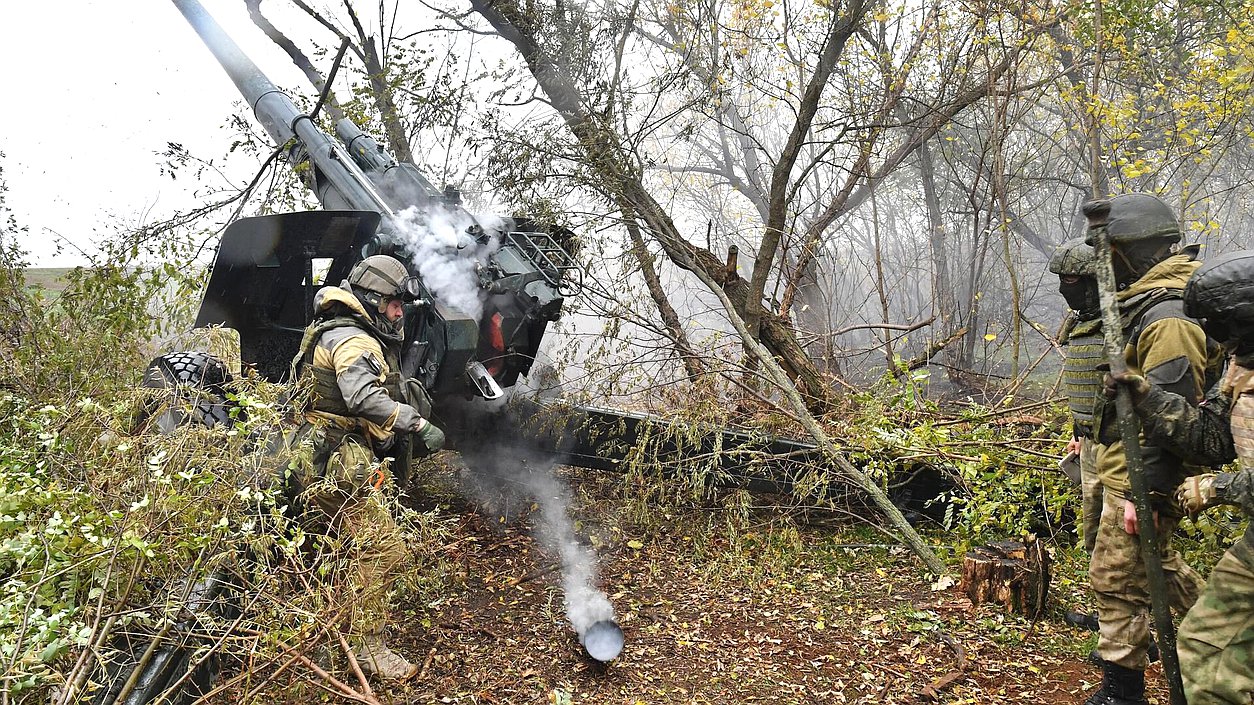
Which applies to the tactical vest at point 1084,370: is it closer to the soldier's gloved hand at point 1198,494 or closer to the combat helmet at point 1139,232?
the combat helmet at point 1139,232

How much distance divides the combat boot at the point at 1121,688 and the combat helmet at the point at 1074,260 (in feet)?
5.47

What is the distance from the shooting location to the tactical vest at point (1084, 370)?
11.5 ft

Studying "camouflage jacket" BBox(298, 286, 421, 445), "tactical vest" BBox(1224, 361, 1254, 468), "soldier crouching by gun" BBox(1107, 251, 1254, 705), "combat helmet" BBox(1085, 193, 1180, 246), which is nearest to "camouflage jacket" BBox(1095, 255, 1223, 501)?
"combat helmet" BBox(1085, 193, 1180, 246)

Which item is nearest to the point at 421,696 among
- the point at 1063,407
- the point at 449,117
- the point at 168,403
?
the point at 168,403

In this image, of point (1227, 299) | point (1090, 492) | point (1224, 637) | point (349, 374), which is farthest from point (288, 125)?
point (1224, 637)

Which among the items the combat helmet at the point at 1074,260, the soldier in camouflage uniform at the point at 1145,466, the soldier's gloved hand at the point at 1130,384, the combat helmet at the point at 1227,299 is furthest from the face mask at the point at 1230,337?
the combat helmet at the point at 1074,260

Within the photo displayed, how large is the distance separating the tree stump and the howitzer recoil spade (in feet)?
4.18

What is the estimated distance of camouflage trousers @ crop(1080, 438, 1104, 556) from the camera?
145 inches

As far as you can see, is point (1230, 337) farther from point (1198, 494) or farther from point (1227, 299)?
point (1198, 494)

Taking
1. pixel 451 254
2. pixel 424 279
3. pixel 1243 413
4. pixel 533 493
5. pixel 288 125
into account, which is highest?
pixel 288 125

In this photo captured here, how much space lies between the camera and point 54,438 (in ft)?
11.6

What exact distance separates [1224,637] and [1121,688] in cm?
86

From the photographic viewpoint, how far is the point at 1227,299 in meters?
2.55

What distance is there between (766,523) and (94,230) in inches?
237
